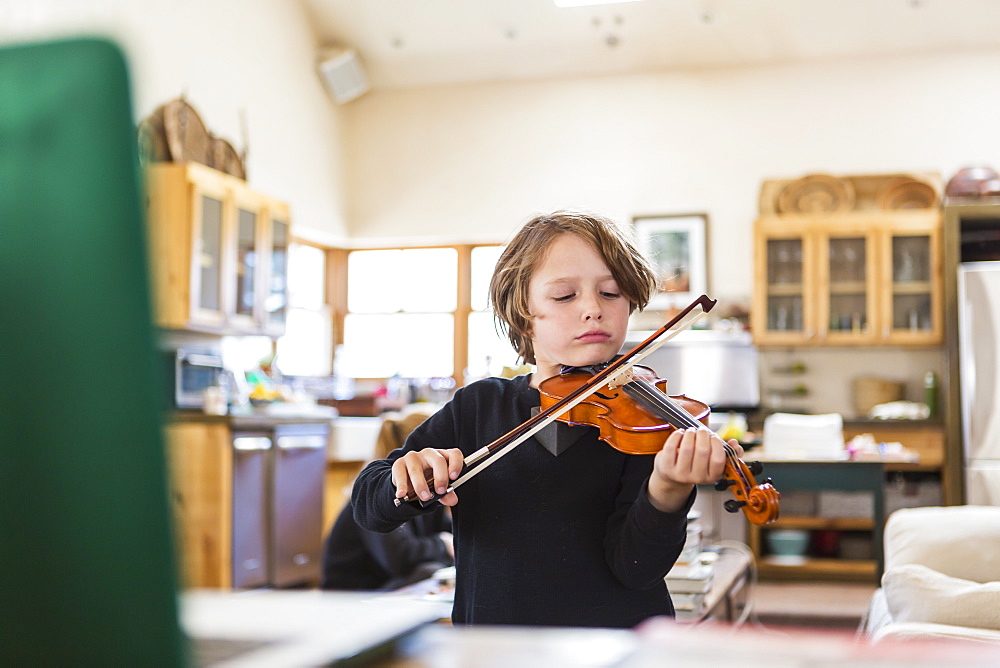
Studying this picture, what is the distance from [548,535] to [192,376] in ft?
14.4

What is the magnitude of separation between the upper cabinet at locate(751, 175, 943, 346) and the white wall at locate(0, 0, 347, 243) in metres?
2.92

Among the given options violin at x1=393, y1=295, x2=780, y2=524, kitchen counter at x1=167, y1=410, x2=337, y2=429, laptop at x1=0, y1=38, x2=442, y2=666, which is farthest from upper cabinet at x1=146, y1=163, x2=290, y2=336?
laptop at x1=0, y1=38, x2=442, y2=666

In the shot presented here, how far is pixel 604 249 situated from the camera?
45.4 inches

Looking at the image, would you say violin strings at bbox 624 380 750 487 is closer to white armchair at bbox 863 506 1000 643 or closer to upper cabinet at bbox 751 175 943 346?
white armchair at bbox 863 506 1000 643

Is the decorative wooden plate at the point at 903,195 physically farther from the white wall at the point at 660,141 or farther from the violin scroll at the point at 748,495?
the violin scroll at the point at 748,495

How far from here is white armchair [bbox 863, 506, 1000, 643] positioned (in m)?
2.01

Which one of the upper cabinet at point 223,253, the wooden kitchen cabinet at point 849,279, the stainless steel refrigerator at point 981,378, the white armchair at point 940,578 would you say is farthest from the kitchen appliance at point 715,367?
the white armchair at point 940,578

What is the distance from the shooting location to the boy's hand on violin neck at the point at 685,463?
38.1 inches

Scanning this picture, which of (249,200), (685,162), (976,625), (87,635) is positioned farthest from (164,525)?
(685,162)

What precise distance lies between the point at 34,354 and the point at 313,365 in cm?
711

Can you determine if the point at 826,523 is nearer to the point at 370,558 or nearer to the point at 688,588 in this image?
the point at 370,558

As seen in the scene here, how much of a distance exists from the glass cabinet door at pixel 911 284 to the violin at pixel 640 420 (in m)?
5.41

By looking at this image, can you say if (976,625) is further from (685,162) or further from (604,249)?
(685,162)

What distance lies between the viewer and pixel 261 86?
6.39 meters
